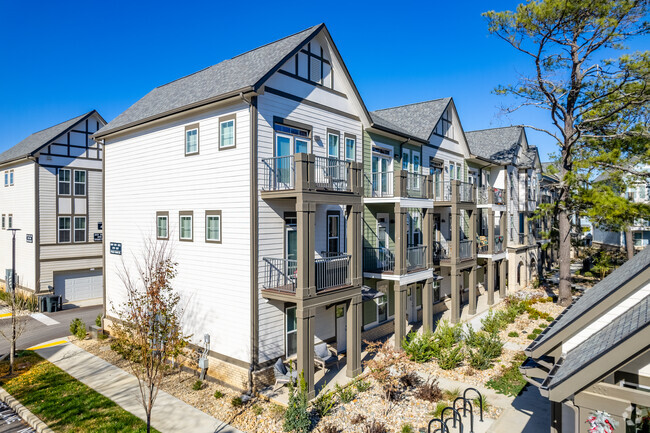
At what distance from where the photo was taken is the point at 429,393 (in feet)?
40.4

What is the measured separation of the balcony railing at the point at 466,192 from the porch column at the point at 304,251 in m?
13.4

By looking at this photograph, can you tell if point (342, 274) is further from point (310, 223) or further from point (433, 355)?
point (433, 355)

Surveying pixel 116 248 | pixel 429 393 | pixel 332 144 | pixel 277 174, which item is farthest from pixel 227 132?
pixel 429 393

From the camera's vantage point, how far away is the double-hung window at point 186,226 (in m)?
14.9

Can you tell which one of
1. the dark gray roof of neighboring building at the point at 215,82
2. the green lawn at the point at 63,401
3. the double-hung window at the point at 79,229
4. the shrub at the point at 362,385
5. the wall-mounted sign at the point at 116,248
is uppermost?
the dark gray roof of neighboring building at the point at 215,82

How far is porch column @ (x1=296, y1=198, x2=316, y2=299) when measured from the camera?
475 inches

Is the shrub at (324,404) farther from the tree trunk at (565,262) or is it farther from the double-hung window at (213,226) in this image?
the tree trunk at (565,262)

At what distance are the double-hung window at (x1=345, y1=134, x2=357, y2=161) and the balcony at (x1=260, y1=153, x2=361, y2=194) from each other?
1.99 metres

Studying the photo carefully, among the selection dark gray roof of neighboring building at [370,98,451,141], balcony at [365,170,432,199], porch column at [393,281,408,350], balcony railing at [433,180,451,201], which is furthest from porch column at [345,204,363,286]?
dark gray roof of neighboring building at [370,98,451,141]

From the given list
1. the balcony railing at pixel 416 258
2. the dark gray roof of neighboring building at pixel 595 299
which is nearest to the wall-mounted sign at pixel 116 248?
the balcony railing at pixel 416 258

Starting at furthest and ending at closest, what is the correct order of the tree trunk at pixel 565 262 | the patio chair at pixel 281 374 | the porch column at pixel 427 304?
the tree trunk at pixel 565 262 → the porch column at pixel 427 304 → the patio chair at pixel 281 374

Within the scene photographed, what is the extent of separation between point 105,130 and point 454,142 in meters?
20.1

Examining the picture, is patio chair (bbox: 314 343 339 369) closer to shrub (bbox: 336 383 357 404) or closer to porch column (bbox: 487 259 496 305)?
shrub (bbox: 336 383 357 404)

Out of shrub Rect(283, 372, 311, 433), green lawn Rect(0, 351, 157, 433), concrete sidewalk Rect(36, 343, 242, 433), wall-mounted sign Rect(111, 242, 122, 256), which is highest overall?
wall-mounted sign Rect(111, 242, 122, 256)
